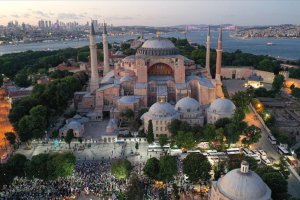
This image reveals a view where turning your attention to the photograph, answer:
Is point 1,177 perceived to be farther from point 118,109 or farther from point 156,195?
point 118,109

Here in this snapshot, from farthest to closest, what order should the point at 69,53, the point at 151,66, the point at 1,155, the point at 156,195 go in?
the point at 69,53 → the point at 151,66 → the point at 1,155 → the point at 156,195

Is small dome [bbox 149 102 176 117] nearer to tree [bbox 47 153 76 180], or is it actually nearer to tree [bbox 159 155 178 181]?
tree [bbox 159 155 178 181]

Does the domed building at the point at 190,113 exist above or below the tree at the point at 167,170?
above

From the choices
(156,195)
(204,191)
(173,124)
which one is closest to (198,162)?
(204,191)

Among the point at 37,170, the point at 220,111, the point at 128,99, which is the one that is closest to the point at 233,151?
the point at 220,111

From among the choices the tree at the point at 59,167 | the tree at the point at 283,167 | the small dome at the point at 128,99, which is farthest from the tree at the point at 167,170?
the small dome at the point at 128,99

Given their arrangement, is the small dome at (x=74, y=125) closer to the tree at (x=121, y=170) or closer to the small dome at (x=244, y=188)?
the tree at (x=121, y=170)
